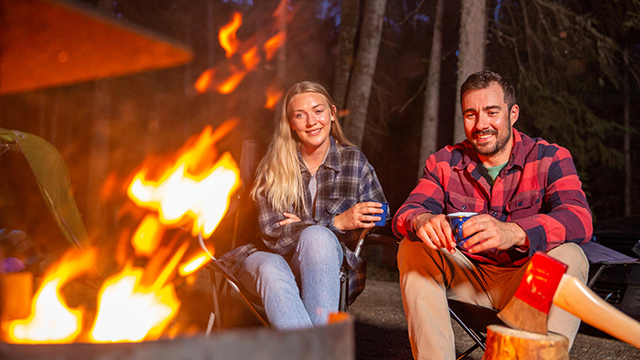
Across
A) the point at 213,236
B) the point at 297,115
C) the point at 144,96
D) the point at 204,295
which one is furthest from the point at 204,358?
the point at 144,96

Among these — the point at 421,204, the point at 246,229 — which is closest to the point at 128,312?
the point at 246,229

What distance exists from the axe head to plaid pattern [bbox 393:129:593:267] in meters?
A: 0.43

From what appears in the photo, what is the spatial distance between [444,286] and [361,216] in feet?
1.49

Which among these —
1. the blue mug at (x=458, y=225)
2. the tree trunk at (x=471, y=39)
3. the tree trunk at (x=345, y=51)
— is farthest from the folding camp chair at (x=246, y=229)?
the tree trunk at (x=345, y=51)

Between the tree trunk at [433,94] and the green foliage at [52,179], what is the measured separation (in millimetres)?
4555

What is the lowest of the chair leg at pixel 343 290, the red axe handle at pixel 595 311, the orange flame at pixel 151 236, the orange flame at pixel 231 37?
the orange flame at pixel 151 236

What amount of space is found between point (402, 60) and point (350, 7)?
2.69m

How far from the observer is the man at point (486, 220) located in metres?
1.76

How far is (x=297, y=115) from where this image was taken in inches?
101

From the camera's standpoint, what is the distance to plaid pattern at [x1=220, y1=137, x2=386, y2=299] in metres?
2.22

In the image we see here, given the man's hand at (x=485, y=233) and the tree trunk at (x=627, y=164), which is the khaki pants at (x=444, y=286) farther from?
the tree trunk at (x=627, y=164)

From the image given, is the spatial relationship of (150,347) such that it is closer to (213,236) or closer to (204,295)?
(213,236)

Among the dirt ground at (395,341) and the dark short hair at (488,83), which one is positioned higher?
the dark short hair at (488,83)

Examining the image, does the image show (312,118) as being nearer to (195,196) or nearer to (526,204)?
(195,196)
